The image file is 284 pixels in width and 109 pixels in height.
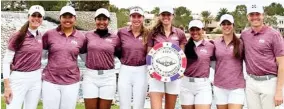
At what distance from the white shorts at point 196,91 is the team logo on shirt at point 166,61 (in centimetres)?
33

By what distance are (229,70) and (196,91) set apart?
62 centimetres

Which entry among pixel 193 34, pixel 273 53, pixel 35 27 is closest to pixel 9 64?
pixel 35 27

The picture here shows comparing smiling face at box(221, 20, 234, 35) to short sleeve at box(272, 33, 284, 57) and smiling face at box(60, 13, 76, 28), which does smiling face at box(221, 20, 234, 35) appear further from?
smiling face at box(60, 13, 76, 28)

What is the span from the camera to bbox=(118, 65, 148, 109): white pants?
7164 mm

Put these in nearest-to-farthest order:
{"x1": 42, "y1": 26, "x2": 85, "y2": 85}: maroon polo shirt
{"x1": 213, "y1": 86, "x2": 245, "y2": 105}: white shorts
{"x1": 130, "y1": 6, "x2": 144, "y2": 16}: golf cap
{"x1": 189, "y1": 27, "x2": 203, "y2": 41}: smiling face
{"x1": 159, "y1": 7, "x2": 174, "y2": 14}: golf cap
A: {"x1": 42, "y1": 26, "x2": 85, "y2": 85}: maroon polo shirt → {"x1": 213, "y1": 86, "x2": 245, "y2": 105}: white shorts → {"x1": 159, "y1": 7, "x2": 174, "y2": 14}: golf cap → {"x1": 130, "y1": 6, "x2": 144, "y2": 16}: golf cap → {"x1": 189, "y1": 27, "x2": 203, "y2": 41}: smiling face

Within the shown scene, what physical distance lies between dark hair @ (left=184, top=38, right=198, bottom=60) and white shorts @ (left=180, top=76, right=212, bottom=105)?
334mm

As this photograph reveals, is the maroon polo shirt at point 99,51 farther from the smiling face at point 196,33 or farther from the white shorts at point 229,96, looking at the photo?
the white shorts at point 229,96

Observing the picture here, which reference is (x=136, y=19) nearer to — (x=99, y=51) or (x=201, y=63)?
(x=99, y=51)

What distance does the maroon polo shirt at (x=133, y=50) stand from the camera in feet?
23.3

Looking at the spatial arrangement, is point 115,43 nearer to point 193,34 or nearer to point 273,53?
point 193,34

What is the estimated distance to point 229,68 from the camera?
6922 mm

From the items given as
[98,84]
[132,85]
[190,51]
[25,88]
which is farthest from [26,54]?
[190,51]

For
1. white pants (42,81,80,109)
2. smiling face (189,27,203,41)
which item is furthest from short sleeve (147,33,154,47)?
white pants (42,81,80,109)

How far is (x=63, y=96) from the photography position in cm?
680
